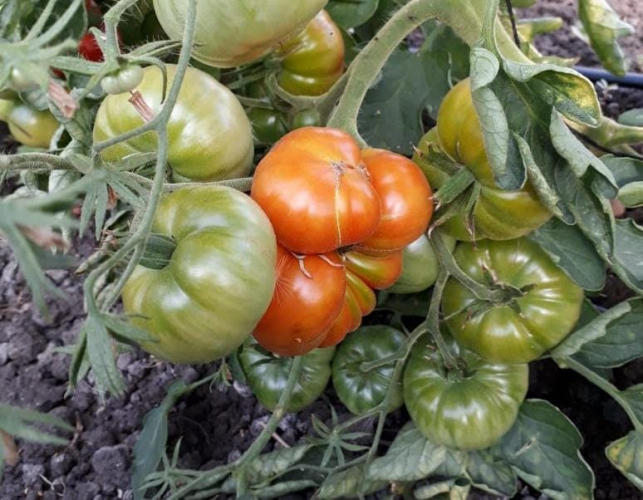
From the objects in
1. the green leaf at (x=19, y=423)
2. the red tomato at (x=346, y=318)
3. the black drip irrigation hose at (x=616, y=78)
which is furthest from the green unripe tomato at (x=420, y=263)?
the black drip irrigation hose at (x=616, y=78)

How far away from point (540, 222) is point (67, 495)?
3.03ft

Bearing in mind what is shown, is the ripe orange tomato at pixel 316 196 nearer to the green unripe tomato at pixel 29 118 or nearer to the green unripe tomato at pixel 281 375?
the green unripe tomato at pixel 281 375

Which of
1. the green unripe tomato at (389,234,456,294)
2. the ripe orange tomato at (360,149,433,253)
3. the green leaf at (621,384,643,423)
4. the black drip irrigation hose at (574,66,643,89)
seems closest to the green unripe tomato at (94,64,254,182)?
the ripe orange tomato at (360,149,433,253)

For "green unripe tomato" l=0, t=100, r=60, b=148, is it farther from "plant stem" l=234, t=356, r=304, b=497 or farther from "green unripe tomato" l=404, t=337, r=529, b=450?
"green unripe tomato" l=404, t=337, r=529, b=450

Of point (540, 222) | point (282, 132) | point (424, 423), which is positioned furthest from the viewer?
point (282, 132)

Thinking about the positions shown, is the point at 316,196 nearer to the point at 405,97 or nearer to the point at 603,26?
the point at 405,97

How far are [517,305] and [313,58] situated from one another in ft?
1.72

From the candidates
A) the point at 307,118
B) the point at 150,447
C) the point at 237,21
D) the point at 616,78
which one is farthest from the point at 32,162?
the point at 616,78

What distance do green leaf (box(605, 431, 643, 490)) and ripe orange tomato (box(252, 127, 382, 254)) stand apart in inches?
23.2

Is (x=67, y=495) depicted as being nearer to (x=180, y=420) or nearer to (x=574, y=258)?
(x=180, y=420)

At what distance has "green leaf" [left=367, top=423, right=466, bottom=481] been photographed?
1024mm

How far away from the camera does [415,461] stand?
1.04m

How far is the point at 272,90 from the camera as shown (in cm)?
109

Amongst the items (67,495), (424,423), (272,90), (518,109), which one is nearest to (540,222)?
(518,109)
